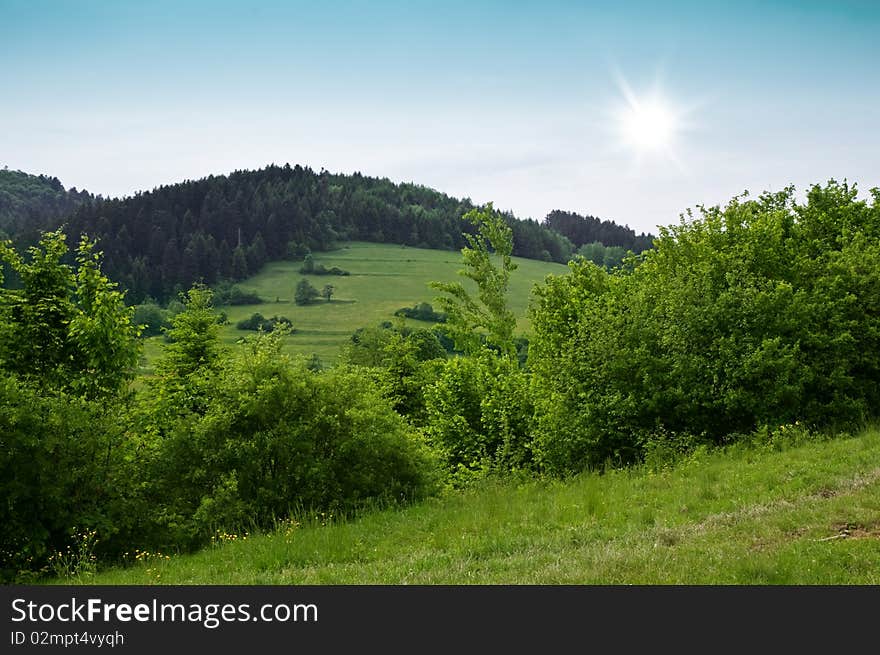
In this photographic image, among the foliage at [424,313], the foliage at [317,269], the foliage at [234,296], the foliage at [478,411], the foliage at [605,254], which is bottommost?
the foliage at [478,411]

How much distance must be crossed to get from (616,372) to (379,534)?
13.2 meters

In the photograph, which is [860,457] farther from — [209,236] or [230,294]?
[209,236]

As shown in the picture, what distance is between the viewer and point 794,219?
30031 millimetres

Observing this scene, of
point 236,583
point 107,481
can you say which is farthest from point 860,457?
point 107,481

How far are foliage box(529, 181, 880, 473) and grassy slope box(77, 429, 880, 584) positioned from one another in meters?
4.73

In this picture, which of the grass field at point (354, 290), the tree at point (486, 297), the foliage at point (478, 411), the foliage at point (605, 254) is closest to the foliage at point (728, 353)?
the foliage at point (478, 411)

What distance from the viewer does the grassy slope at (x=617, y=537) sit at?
836cm

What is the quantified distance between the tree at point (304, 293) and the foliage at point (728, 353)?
139 metres

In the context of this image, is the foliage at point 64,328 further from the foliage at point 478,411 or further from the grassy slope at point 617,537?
the foliage at point 478,411

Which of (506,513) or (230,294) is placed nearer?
(506,513)

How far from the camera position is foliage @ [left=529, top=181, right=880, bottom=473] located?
2133 cm

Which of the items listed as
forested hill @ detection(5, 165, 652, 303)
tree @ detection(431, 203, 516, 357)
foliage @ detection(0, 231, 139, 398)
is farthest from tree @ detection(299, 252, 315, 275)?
foliage @ detection(0, 231, 139, 398)

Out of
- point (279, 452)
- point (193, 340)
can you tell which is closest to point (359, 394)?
point (279, 452)

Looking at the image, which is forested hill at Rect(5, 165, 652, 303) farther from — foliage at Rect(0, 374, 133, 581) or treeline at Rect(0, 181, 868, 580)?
foliage at Rect(0, 374, 133, 581)
